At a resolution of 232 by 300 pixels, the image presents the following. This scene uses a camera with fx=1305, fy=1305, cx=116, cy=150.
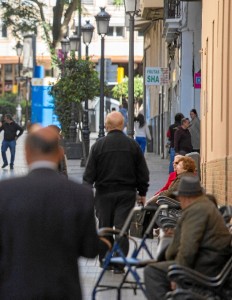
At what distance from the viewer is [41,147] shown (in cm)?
656

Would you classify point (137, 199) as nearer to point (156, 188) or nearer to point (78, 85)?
point (156, 188)

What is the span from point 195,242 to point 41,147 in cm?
335

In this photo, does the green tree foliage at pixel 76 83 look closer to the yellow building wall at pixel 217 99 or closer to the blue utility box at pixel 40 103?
the blue utility box at pixel 40 103

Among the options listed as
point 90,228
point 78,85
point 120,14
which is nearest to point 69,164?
point 78,85

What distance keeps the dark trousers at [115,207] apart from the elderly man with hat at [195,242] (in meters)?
3.79

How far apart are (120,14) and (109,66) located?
7023 centimetres

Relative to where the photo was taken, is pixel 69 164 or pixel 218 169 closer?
pixel 218 169

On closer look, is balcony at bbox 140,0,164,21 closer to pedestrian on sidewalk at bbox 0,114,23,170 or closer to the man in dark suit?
pedestrian on sidewalk at bbox 0,114,23,170

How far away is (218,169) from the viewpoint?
20875 mm

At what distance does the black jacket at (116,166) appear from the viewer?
45.4 feet

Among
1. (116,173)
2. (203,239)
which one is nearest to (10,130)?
(116,173)

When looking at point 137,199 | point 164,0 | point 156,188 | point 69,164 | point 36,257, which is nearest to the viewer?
point 36,257

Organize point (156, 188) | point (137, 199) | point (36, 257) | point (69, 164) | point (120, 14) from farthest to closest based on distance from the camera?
point (120, 14), point (69, 164), point (156, 188), point (137, 199), point (36, 257)

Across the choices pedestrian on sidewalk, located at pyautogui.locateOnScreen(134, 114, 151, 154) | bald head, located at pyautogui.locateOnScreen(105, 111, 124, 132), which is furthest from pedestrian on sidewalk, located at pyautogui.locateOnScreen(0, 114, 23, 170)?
bald head, located at pyautogui.locateOnScreen(105, 111, 124, 132)
